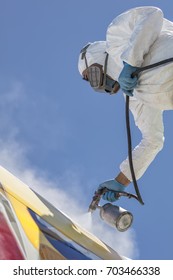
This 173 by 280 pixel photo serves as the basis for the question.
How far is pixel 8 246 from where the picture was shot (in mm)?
3150

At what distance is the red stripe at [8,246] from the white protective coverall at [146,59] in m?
2.21

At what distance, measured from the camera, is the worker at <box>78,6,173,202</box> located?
193 inches

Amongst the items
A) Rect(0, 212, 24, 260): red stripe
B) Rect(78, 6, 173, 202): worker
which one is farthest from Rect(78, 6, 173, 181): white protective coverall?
Rect(0, 212, 24, 260): red stripe

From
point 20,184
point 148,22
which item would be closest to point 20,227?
point 20,184

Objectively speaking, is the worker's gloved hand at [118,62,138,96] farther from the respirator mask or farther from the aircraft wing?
the aircraft wing

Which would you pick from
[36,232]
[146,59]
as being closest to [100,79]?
[146,59]

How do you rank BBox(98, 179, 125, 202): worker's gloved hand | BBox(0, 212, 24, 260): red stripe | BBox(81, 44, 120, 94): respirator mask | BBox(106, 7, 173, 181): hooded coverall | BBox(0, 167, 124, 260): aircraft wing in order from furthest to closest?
BBox(81, 44, 120, 94): respirator mask → BBox(98, 179, 125, 202): worker's gloved hand → BBox(106, 7, 173, 181): hooded coverall → BBox(0, 167, 124, 260): aircraft wing → BBox(0, 212, 24, 260): red stripe

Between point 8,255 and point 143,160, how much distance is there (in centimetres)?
309

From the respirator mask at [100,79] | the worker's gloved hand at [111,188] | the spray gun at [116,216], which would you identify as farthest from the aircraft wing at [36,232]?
the respirator mask at [100,79]

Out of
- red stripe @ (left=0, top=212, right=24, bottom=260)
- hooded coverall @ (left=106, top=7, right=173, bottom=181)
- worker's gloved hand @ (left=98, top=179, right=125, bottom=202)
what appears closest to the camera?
red stripe @ (left=0, top=212, right=24, bottom=260)

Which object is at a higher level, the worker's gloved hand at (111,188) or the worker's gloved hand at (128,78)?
the worker's gloved hand at (128,78)

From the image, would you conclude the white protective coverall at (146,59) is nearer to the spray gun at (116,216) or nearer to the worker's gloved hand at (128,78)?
the worker's gloved hand at (128,78)

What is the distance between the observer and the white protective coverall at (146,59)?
4.88 m

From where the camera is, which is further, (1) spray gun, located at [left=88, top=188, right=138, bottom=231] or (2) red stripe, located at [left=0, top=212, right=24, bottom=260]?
(1) spray gun, located at [left=88, top=188, right=138, bottom=231]
